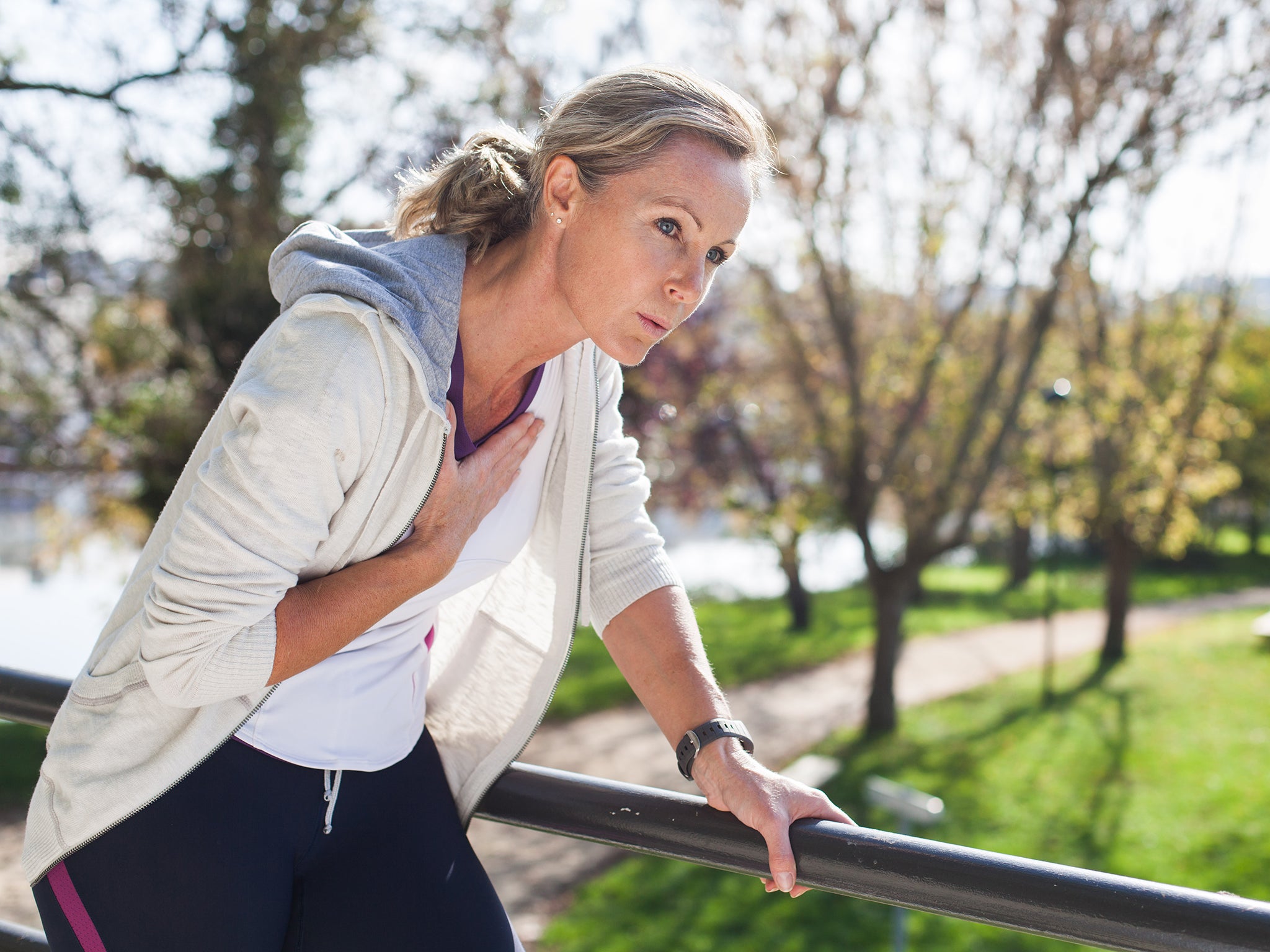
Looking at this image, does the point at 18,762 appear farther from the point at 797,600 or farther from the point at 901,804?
the point at 797,600

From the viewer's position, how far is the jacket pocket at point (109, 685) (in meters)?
1.15

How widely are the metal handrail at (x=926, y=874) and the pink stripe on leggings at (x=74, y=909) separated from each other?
1.58 ft

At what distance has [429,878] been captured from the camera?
4.29 feet

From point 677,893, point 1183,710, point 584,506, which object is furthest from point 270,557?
point 1183,710

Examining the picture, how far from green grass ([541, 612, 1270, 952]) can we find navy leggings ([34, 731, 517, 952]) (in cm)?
425

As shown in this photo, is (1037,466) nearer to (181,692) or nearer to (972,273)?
(972,273)

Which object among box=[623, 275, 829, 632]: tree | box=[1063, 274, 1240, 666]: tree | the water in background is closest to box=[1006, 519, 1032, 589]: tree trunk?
the water in background

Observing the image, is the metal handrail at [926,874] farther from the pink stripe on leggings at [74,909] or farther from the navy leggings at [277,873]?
the pink stripe on leggings at [74,909]

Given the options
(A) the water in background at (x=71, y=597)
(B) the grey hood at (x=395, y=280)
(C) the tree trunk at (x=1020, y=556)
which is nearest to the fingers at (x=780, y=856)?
(B) the grey hood at (x=395, y=280)

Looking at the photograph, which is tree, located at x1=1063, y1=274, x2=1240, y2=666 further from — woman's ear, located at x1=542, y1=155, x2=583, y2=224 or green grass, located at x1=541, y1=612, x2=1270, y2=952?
woman's ear, located at x1=542, y1=155, x2=583, y2=224

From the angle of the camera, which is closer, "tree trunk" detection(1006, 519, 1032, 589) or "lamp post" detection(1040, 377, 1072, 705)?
"lamp post" detection(1040, 377, 1072, 705)

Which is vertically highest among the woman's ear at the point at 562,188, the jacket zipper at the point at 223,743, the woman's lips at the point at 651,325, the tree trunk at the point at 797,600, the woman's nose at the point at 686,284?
the woman's ear at the point at 562,188

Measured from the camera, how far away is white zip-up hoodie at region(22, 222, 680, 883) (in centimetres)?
105

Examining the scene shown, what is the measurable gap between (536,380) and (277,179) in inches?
246
